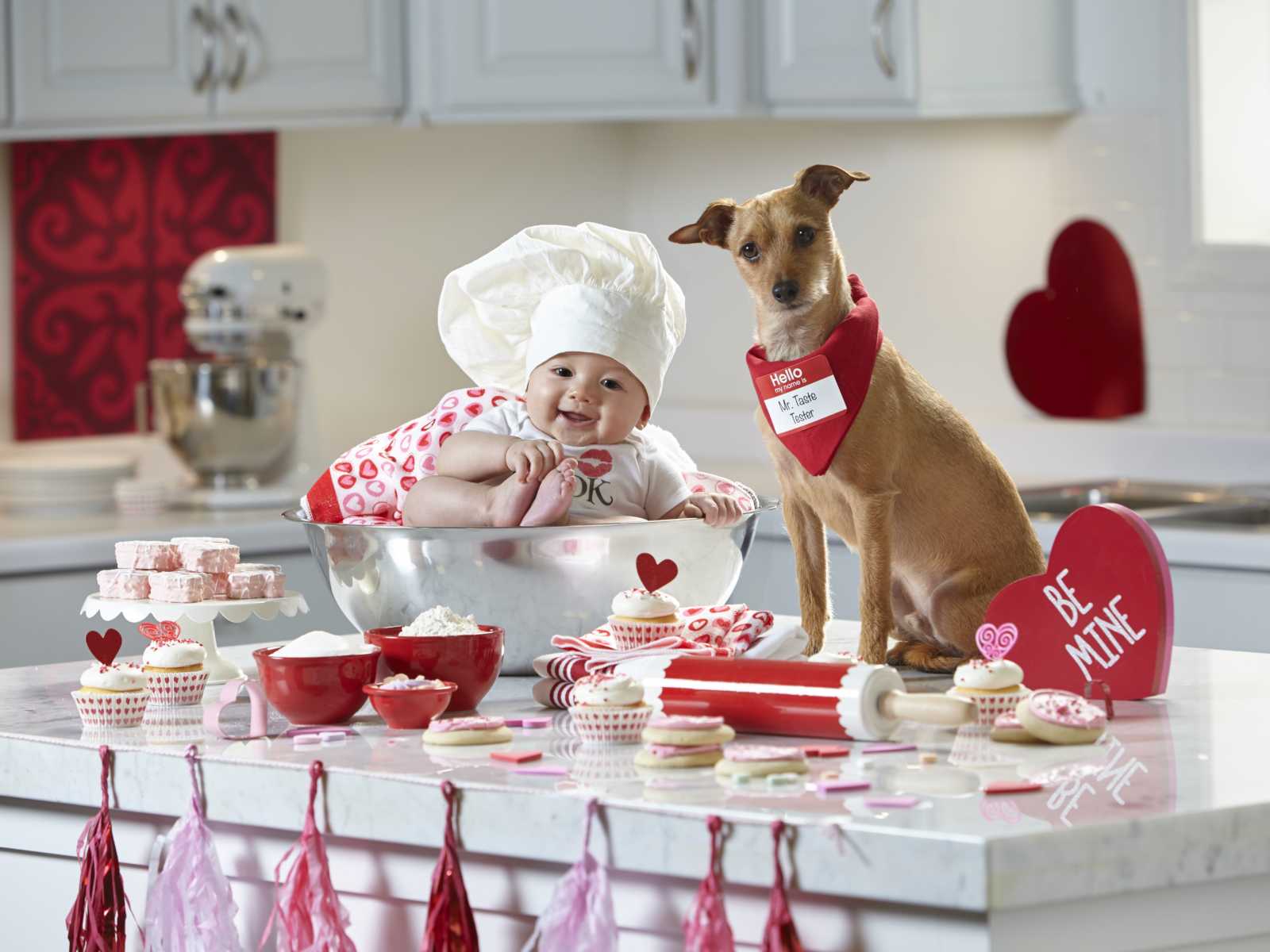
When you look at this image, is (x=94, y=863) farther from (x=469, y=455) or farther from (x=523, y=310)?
(x=523, y=310)

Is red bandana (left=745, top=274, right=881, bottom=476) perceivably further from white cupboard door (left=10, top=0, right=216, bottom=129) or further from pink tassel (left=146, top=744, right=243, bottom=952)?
white cupboard door (left=10, top=0, right=216, bottom=129)

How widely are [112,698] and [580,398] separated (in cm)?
44

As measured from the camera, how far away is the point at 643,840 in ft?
3.06

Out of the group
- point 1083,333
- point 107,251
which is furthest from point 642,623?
point 107,251

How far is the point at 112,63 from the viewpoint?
2.96 metres

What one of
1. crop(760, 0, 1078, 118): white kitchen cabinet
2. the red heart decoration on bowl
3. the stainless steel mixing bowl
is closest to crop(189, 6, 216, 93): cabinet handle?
crop(760, 0, 1078, 118): white kitchen cabinet

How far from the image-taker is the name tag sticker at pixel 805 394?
50.6 inches

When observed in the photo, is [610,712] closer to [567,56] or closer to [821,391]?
[821,391]

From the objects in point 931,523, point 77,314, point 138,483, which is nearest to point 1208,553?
point 931,523

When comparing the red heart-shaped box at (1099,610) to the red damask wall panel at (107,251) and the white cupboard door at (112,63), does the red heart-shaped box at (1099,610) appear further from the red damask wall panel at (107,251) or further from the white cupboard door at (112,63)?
the red damask wall panel at (107,251)

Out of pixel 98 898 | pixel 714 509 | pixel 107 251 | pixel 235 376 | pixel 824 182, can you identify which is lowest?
pixel 98 898

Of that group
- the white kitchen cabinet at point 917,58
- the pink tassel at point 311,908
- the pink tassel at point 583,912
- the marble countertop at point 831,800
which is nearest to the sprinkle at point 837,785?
the marble countertop at point 831,800

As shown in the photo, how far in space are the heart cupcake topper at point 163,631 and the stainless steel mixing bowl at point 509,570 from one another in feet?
0.47

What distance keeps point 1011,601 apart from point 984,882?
41 cm
